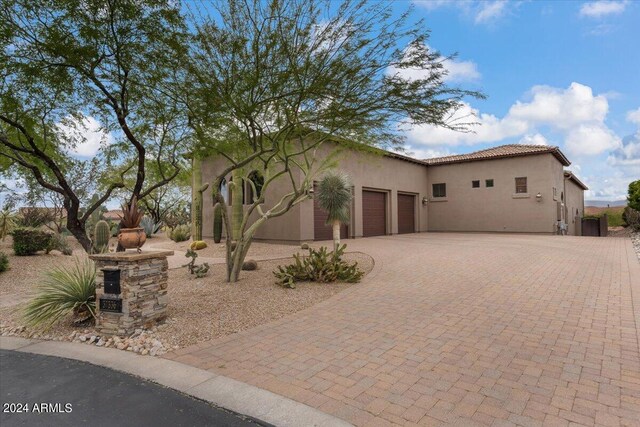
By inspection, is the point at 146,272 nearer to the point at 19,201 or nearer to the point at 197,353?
the point at 197,353

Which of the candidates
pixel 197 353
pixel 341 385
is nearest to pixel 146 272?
pixel 197 353

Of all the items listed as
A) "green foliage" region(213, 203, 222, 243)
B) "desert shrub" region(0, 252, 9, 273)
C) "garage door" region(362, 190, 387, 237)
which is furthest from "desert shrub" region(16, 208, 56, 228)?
"garage door" region(362, 190, 387, 237)

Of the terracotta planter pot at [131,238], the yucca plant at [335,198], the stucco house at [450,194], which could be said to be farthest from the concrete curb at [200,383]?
the stucco house at [450,194]

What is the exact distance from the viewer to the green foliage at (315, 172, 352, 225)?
40.4 ft

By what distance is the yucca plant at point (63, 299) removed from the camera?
5867 millimetres

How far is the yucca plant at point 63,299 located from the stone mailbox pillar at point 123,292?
0.72 meters

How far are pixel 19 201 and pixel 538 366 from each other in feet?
76.1

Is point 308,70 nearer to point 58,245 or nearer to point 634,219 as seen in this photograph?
point 58,245

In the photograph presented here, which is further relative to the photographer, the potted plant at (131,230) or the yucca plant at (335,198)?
the yucca plant at (335,198)

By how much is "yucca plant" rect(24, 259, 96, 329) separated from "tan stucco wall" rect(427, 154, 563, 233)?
74.9ft

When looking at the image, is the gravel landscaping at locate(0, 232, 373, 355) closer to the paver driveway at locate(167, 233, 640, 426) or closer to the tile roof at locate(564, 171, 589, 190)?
the paver driveway at locate(167, 233, 640, 426)

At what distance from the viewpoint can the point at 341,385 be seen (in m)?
3.73

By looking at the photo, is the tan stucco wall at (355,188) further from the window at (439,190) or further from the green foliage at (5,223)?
the green foliage at (5,223)

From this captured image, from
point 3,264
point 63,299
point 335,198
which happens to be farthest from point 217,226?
point 63,299
